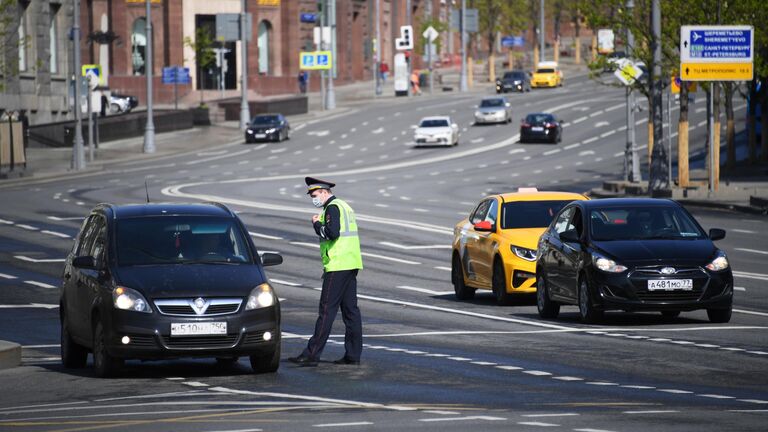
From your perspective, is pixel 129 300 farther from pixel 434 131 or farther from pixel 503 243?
pixel 434 131

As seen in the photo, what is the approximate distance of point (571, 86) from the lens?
112375 mm

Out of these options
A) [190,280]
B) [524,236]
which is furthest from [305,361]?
[524,236]

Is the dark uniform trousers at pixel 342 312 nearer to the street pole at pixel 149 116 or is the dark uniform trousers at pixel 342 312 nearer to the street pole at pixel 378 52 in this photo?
the street pole at pixel 149 116

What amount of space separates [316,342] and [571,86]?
324 feet

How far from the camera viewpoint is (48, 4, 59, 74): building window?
→ 3396 inches

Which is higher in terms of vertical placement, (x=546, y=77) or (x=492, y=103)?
(x=546, y=77)

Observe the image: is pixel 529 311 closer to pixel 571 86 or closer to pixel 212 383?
pixel 212 383

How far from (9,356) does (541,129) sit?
60.6 m

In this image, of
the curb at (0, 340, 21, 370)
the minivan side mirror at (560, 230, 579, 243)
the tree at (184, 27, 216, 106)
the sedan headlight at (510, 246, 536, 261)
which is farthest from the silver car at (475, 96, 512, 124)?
the curb at (0, 340, 21, 370)

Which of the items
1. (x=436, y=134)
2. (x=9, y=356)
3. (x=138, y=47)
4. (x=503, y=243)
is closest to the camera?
(x=9, y=356)

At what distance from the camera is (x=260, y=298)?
1423 centimetres

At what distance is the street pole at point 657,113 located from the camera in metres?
45.8

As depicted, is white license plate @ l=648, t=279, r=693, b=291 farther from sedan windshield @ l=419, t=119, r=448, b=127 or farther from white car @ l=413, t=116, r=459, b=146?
sedan windshield @ l=419, t=119, r=448, b=127

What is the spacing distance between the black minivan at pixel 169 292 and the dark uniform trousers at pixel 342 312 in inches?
23.7
